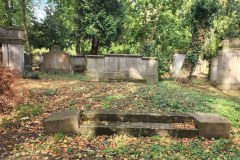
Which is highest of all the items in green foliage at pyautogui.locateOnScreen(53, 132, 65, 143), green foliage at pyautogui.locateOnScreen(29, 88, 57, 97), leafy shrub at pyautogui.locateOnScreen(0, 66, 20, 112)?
leafy shrub at pyautogui.locateOnScreen(0, 66, 20, 112)

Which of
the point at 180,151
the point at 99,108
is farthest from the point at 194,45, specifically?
the point at 180,151

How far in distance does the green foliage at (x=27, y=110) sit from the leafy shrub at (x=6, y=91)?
27 centimetres

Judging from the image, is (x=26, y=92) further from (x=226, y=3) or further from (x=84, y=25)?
(x=226, y=3)

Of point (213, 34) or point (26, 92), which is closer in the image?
point (26, 92)

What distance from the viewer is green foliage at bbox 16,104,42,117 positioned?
282 inches

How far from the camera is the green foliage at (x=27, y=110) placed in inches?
282

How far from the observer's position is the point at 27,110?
7.40 metres

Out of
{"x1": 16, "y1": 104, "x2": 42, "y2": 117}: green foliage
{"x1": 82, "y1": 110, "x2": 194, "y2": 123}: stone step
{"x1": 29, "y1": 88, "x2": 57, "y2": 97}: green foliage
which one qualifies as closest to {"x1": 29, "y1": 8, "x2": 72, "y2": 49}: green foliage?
{"x1": 29, "y1": 88, "x2": 57, "y2": 97}: green foliage

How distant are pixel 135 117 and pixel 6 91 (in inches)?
158

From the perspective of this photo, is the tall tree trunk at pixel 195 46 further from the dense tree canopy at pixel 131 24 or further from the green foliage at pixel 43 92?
the green foliage at pixel 43 92

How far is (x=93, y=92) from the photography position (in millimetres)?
9594

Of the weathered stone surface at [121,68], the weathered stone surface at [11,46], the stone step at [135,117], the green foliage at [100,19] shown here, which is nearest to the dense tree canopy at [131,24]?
the green foliage at [100,19]

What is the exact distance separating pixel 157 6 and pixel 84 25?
985 cm

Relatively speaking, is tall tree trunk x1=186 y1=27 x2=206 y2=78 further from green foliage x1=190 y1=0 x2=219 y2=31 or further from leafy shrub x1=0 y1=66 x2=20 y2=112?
leafy shrub x1=0 y1=66 x2=20 y2=112
